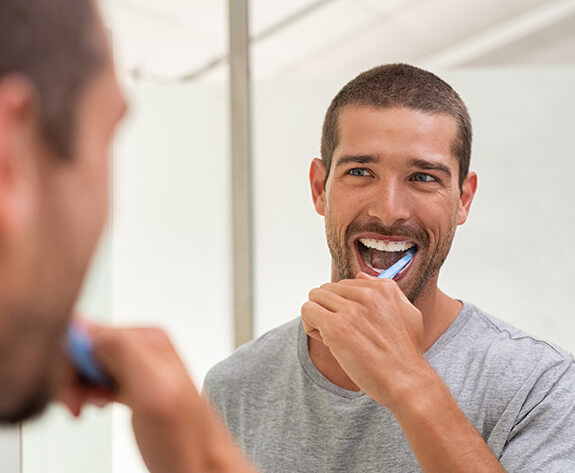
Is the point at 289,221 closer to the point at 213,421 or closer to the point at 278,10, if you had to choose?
the point at 278,10

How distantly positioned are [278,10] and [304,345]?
1.16 meters

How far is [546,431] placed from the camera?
78 cm

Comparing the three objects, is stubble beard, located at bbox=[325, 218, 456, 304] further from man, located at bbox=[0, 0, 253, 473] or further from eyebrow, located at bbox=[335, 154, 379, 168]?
man, located at bbox=[0, 0, 253, 473]

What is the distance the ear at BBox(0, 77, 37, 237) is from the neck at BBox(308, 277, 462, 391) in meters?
0.77

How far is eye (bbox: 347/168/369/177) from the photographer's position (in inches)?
38.2

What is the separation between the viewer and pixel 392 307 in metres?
0.81

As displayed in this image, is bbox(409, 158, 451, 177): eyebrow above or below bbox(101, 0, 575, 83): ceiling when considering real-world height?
below

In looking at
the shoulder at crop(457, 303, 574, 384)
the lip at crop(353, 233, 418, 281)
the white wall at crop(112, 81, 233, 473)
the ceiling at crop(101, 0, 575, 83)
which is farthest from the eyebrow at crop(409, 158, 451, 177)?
the white wall at crop(112, 81, 233, 473)

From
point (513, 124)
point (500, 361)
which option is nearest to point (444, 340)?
point (500, 361)

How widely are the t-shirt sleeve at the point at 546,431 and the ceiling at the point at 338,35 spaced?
1082 mm

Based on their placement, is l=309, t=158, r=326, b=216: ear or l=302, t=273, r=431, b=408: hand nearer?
l=302, t=273, r=431, b=408: hand

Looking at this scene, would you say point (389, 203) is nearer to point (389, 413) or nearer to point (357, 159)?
point (357, 159)

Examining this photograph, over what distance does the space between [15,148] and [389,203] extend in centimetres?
72

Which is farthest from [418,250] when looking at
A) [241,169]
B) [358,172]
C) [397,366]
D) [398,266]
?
[241,169]
